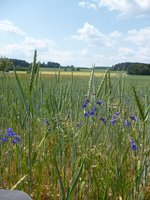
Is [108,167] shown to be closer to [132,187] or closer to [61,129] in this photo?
[132,187]

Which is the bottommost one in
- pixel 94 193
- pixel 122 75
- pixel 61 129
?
pixel 94 193

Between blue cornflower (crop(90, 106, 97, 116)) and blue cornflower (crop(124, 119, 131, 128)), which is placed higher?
blue cornflower (crop(90, 106, 97, 116))

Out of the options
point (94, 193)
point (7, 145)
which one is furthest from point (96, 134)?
point (7, 145)

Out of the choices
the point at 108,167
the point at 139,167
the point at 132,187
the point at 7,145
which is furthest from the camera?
the point at 7,145

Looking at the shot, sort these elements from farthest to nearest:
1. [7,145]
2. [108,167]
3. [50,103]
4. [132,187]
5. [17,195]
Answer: [7,145] < [50,103] < [108,167] < [132,187] < [17,195]

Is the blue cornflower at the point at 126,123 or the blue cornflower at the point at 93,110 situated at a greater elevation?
the blue cornflower at the point at 93,110

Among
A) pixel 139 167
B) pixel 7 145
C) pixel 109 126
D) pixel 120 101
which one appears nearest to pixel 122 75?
pixel 120 101

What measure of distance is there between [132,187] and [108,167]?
0.16 m

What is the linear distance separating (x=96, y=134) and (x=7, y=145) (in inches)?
31.8

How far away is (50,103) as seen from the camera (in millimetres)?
1704

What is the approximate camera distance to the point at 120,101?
164 cm

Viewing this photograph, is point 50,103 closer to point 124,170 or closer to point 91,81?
point 91,81

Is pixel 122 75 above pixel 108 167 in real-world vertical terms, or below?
above

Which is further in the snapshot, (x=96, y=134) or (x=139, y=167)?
(x=96, y=134)
